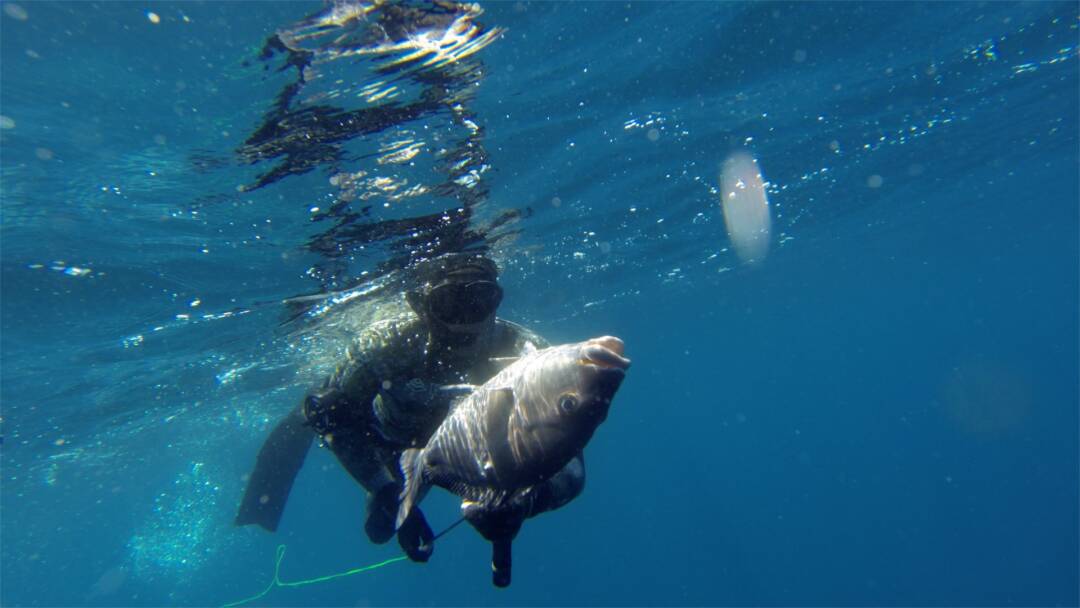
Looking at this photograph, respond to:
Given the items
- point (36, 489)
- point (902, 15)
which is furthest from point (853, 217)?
point (36, 489)

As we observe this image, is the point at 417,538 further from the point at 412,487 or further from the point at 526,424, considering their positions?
the point at 526,424

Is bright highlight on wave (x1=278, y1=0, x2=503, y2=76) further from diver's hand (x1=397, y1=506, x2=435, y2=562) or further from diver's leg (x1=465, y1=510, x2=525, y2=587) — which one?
diver's leg (x1=465, y1=510, x2=525, y2=587)

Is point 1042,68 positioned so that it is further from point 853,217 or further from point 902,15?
point 853,217

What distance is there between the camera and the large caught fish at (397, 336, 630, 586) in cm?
246

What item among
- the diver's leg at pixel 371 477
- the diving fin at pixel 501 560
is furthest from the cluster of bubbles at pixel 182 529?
the diving fin at pixel 501 560

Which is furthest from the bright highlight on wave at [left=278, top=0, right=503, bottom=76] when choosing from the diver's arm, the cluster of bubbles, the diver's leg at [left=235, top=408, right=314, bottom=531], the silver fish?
the cluster of bubbles

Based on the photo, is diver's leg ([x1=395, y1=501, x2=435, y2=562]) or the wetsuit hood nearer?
diver's leg ([x1=395, y1=501, x2=435, y2=562])

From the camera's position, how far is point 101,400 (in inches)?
820

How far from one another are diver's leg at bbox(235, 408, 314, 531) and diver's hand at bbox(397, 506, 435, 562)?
617cm

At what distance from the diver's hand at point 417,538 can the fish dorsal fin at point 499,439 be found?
177 centimetres

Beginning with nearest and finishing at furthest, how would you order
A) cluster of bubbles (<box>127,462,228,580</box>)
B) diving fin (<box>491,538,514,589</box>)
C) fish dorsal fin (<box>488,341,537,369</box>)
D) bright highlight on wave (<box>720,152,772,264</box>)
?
diving fin (<box>491,538,514,589</box>) < fish dorsal fin (<box>488,341,537,369</box>) < bright highlight on wave (<box>720,152,772,264</box>) < cluster of bubbles (<box>127,462,228,580</box>)

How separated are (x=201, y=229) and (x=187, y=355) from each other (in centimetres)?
988

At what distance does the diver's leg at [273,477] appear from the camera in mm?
9781

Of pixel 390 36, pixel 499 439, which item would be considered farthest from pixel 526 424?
pixel 390 36
